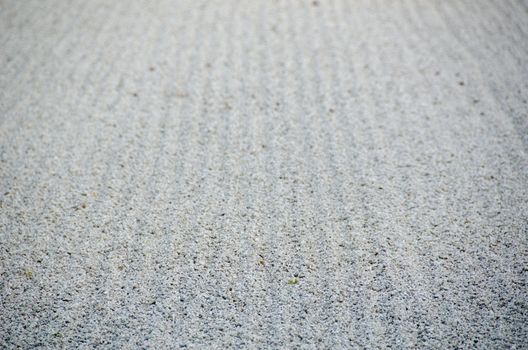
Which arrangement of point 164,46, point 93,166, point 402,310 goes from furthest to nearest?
1. point 164,46
2. point 93,166
3. point 402,310

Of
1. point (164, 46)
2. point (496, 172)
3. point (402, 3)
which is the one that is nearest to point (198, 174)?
point (164, 46)

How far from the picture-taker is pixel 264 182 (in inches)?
89.0

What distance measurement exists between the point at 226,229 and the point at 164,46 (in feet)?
6.49

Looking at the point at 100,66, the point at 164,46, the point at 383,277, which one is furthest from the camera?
the point at 164,46

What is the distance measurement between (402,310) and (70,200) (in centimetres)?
183

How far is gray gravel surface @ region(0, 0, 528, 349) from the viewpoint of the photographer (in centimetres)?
172

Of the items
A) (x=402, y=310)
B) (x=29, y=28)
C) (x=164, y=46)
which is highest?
(x=29, y=28)

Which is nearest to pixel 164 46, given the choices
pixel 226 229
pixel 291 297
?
pixel 226 229

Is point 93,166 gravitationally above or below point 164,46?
below

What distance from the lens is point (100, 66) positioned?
3.09 meters

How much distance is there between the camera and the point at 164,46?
3291mm

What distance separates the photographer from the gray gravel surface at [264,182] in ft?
5.63

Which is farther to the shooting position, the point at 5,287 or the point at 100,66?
the point at 100,66

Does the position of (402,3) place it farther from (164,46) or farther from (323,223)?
(323,223)
